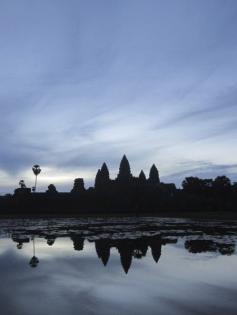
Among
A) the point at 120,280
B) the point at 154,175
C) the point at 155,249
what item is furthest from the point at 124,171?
the point at 120,280

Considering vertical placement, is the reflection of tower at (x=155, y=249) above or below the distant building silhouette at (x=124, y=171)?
below

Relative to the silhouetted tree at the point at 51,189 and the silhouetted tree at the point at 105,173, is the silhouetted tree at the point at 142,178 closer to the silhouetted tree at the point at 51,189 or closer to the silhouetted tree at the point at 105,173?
the silhouetted tree at the point at 105,173

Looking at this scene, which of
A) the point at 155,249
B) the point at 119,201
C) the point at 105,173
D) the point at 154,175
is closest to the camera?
the point at 155,249

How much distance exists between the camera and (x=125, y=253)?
20766mm

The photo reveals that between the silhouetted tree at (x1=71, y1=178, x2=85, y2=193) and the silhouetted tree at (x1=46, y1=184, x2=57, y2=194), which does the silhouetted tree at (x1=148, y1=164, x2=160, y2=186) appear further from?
the silhouetted tree at (x1=46, y1=184, x2=57, y2=194)

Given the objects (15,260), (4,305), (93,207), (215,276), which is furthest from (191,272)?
(93,207)

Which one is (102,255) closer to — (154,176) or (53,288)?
(53,288)

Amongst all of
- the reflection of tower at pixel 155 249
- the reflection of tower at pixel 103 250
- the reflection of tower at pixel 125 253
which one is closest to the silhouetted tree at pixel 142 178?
the reflection of tower at pixel 155 249

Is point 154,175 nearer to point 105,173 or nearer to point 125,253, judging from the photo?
point 105,173

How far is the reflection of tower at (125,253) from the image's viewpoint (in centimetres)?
1723

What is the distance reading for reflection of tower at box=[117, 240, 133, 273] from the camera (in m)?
17.2

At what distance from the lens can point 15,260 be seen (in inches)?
758

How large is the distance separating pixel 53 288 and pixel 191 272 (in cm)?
570

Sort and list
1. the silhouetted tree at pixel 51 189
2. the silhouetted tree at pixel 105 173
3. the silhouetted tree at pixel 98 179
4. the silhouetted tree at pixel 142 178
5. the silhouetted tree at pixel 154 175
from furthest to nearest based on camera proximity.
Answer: the silhouetted tree at pixel 154 175, the silhouetted tree at pixel 105 173, the silhouetted tree at pixel 98 179, the silhouetted tree at pixel 142 178, the silhouetted tree at pixel 51 189
